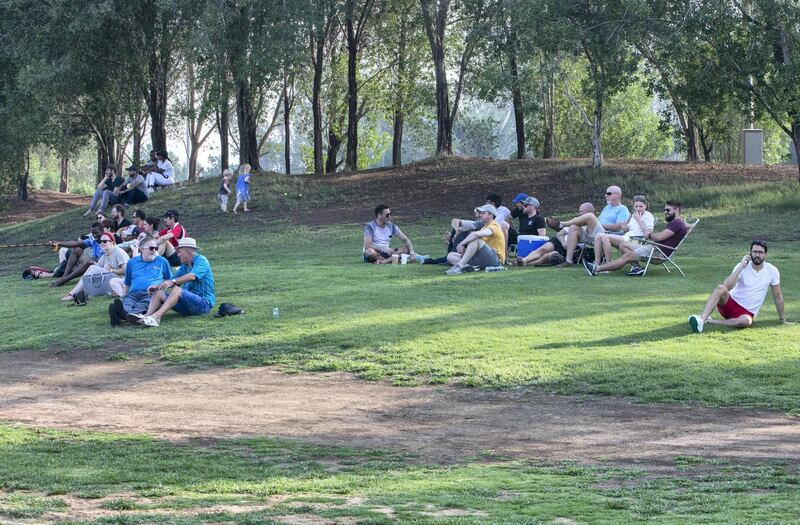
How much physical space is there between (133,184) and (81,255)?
11155 millimetres

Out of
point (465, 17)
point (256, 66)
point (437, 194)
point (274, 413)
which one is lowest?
point (274, 413)

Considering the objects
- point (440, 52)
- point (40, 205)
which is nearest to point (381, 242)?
point (440, 52)

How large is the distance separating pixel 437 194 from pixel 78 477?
27353 millimetres

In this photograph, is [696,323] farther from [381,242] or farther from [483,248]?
[381,242]

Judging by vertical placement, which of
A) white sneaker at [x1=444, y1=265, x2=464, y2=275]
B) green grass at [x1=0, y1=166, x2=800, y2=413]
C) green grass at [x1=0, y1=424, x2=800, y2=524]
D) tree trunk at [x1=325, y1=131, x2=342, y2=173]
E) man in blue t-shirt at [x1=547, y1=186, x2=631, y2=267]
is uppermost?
tree trunk at [x1=325, y1=131, x2=342, y2=173]

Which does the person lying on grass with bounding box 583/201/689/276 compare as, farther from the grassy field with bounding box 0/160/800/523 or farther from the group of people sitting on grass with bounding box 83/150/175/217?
the group of people sitting on grass with bounding box 83/150/175/217

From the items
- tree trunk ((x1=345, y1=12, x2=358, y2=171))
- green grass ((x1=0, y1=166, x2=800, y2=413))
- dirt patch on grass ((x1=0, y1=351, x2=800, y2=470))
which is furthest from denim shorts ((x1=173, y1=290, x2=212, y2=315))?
tree trunk ((x1=345, y1=12, x2=358, y2=171))

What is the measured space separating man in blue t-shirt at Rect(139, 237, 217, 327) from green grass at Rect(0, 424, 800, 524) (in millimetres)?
6273

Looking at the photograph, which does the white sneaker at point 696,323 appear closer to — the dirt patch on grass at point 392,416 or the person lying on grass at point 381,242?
the dirt patch on grass at point 392,416

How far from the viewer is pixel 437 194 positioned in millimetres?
34875

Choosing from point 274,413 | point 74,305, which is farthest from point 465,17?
point 274,413

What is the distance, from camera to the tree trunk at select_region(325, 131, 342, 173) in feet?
159

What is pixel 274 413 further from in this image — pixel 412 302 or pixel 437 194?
pixel 437 194

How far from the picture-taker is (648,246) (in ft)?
60.7
